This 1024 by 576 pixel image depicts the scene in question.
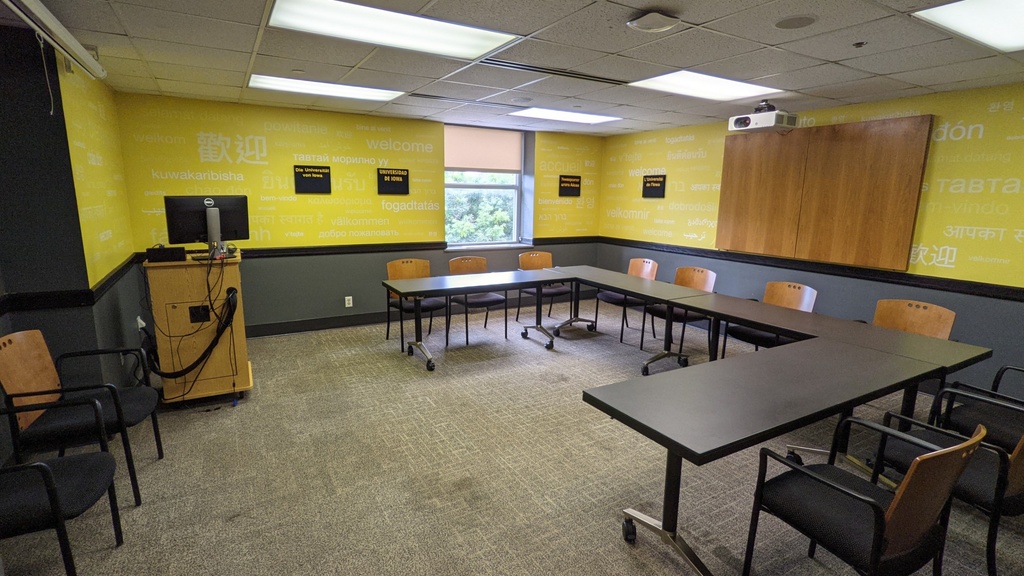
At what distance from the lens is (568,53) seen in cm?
306

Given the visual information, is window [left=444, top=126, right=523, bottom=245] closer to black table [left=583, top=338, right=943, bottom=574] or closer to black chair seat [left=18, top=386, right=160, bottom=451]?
black chair seat [left=18, top=386, right=160, bottom=451]

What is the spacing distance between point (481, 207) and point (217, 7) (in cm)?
452

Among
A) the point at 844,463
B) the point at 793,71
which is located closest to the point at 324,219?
the point at 793,71

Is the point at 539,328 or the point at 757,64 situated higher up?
the point at 757,64

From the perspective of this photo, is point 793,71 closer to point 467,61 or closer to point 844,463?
point 467,61

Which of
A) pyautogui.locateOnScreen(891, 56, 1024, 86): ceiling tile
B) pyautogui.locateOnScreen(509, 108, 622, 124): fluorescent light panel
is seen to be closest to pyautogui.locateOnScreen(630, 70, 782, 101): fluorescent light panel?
pyautogui.locateOnScreen(891, 56, 1024, 86): ceiling tile

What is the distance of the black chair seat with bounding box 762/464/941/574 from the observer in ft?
5.10

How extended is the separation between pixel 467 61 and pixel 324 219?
301 cm

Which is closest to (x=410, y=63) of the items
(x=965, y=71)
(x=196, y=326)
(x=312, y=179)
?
(x=196, y=326)

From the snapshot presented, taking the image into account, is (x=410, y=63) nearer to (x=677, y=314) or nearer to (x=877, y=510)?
(x=677, y=314)

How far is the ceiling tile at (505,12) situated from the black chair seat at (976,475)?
252 centimetres

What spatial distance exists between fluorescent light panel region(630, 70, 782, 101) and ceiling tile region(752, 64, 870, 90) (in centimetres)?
17

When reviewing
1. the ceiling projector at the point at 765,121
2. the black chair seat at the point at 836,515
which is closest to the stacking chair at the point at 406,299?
the ceiling projector at the point at 765,121

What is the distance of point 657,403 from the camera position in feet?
6.55
